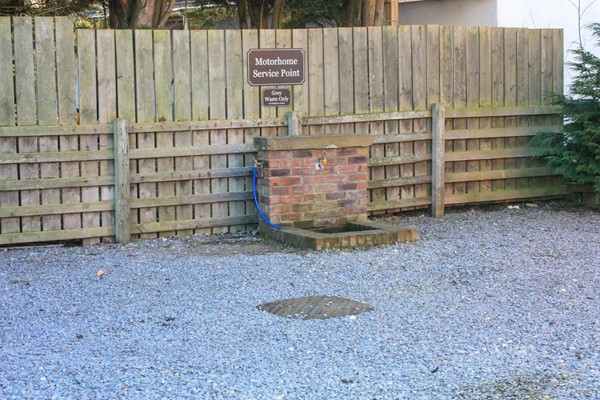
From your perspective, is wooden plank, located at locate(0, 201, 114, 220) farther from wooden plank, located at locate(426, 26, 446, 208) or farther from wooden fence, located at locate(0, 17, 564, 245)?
wooden plank, located at locate(426, 26, 446, 208)

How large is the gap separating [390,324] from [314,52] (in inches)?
217

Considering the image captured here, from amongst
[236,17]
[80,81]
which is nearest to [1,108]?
[80,81]

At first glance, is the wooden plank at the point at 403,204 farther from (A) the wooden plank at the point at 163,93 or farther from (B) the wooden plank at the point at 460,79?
(A) the wooden plank at the point at 163,93

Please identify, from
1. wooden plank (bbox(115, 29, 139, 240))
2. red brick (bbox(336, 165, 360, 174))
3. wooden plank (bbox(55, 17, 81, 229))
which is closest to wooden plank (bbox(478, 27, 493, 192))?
red brick (bbox(336, 165, 360, 174))

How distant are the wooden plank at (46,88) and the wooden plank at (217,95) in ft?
6.05

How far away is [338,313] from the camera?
23.0ft

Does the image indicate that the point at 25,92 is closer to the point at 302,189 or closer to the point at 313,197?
the point at 302,189

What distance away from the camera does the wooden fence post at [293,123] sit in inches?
438

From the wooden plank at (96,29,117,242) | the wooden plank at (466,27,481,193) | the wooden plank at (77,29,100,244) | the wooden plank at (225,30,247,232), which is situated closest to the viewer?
the wooden plank at (77,29,100,244)

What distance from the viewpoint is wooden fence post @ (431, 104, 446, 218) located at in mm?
12125

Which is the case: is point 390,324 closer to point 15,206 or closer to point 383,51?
point 15,206

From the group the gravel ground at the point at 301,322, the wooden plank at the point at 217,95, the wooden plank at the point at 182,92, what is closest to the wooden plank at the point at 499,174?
the gravel ground at the point at 301,322

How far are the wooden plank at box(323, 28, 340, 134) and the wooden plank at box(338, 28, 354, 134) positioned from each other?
0.15 ft

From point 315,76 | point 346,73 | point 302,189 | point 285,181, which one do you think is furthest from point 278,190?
point 346,73
